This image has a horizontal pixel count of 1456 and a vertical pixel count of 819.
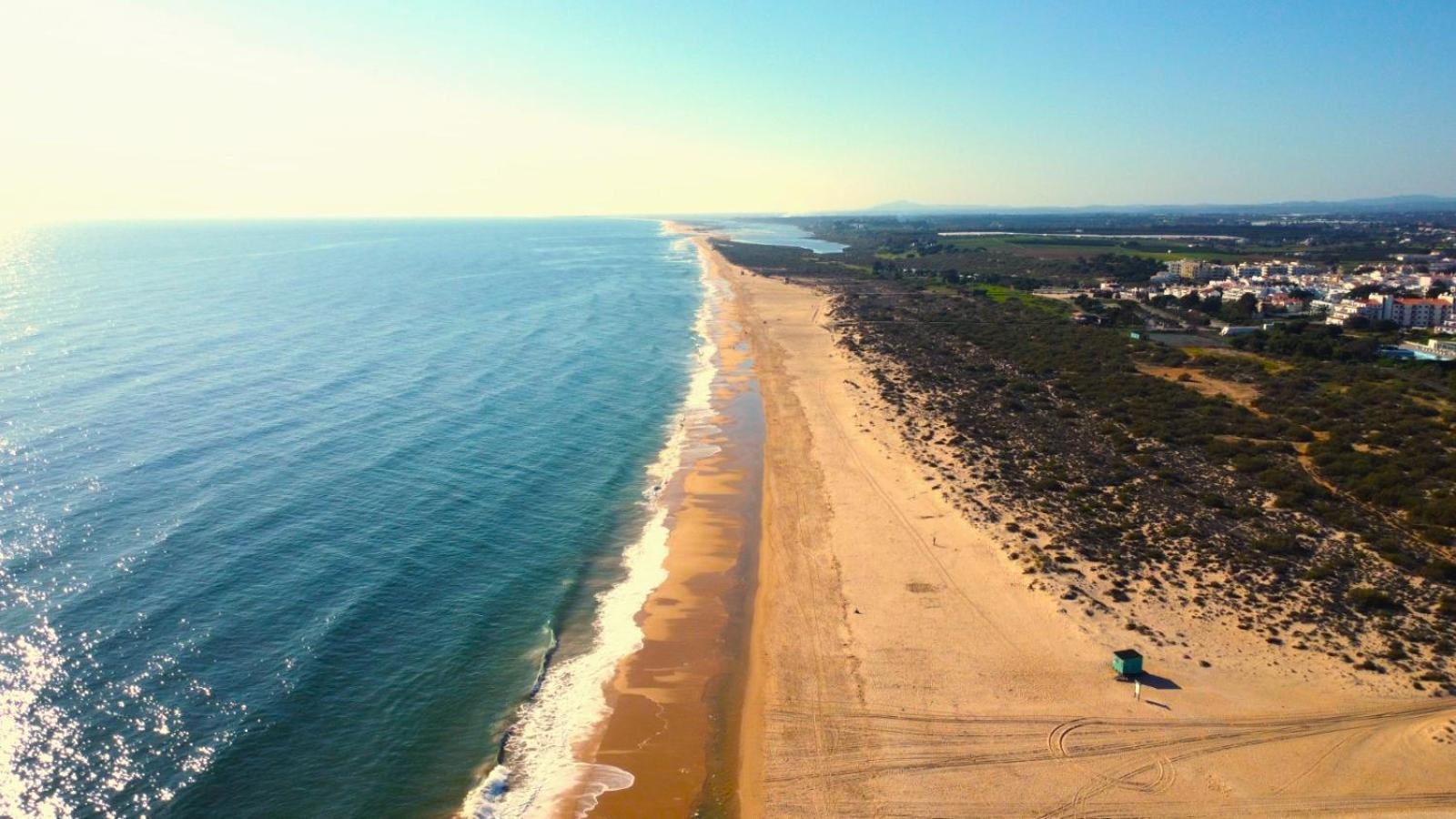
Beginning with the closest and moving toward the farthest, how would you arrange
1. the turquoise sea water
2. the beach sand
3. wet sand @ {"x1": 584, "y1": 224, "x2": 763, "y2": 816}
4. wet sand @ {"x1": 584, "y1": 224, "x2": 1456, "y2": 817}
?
the beach sand < wet sand @ {"x1": 584, "y1": 224, "x2": 1456, "y2": 817} < wet sand @ {"x1": 584, "y1": 224, "x2": 763, "y2": 816} < the turquoise sea water

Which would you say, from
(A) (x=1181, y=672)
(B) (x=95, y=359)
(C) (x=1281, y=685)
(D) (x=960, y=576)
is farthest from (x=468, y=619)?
(B) (x=95, y=359)

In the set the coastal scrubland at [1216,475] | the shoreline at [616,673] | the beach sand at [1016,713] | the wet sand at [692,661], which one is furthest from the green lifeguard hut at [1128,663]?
the shoreline at [616,673]

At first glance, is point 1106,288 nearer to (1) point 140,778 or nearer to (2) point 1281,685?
(2) point 1281,685

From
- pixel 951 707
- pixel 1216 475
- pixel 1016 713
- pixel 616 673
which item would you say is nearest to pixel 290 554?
pixel 616 673

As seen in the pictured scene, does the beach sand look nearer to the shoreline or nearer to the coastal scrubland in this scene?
the coastal scrubland

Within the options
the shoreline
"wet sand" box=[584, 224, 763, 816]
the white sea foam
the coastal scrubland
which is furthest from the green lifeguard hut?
the white sea foam

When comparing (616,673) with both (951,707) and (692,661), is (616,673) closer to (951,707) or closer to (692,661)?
(692,661)

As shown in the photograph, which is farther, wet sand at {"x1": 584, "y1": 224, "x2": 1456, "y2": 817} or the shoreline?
the shoreline
